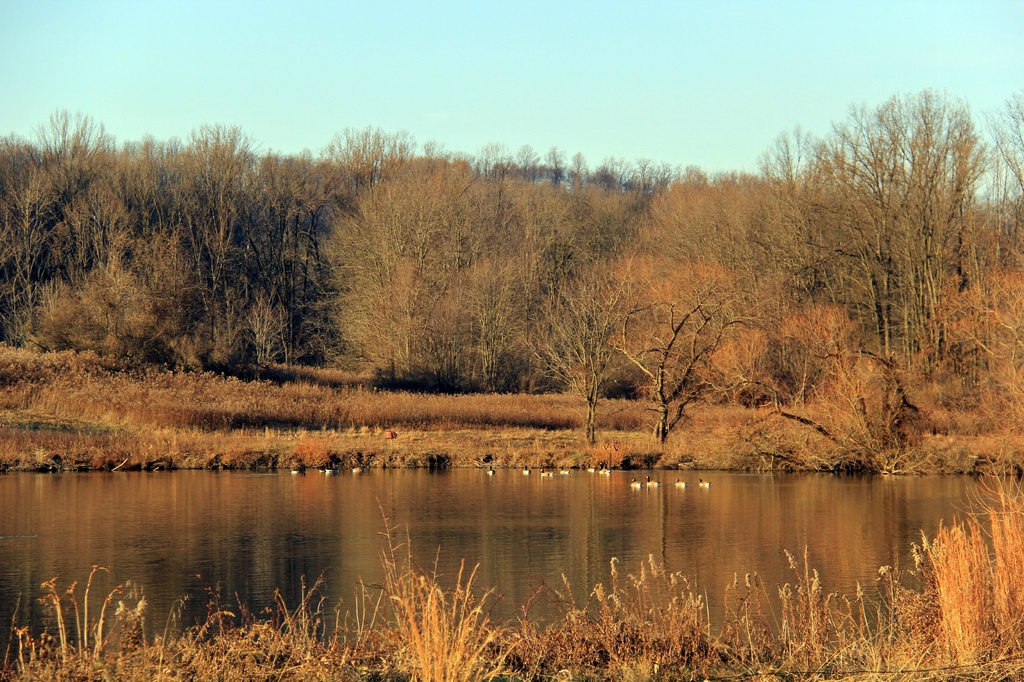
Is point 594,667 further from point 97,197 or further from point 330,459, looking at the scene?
point 97,197

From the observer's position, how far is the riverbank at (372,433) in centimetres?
2984

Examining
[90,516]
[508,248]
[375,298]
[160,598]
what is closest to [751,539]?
[160,598]

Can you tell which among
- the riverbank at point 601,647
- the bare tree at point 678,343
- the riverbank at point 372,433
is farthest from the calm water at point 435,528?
the bare tree at point 678,343

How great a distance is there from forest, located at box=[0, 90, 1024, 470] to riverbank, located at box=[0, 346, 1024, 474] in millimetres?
642

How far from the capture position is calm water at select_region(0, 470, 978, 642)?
48.9 feet

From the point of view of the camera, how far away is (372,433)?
35.4 m

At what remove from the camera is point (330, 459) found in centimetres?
3058

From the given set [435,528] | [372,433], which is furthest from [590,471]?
[435,528]

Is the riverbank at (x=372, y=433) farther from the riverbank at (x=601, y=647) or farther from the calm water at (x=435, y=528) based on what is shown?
the riverbank at (x=601, y=647)

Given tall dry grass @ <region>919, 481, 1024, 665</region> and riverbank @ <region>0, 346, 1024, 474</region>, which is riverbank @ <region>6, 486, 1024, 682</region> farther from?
riverbank @ <region>0, 346, 1024, 474</region>

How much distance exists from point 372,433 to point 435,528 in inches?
637

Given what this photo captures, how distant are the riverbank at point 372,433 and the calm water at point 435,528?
127cm

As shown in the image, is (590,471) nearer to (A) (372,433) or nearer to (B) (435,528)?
(A) (372,433)

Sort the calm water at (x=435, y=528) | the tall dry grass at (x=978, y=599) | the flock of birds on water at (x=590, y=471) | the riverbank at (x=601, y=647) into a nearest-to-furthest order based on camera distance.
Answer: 1. the riverbank at (x=601, y=647)
2. the tall dry grass at (x=978, y=599)
3. the calm water at (x=435, y=528)
4. the flock of birds on water at (x=590, y=471)
